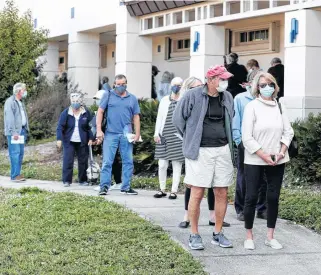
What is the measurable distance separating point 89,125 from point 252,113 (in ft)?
18.6

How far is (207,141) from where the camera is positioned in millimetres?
7680

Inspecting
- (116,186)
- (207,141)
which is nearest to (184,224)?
(207,141)

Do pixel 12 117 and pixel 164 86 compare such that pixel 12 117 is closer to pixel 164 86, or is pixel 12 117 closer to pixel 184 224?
pixel 184 224

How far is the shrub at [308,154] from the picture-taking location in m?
11.6

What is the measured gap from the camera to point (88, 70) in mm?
23844

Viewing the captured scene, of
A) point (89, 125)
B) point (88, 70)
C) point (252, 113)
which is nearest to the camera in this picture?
point (252, 113)

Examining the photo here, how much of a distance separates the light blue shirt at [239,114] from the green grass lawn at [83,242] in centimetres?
153

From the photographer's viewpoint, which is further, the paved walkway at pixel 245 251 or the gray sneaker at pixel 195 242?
the gray sneaker at pixel 195 242

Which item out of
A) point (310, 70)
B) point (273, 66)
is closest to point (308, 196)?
point (310, 70)

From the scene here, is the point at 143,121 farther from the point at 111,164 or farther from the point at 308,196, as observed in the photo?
the point at 308,196

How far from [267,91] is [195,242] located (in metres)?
1.78

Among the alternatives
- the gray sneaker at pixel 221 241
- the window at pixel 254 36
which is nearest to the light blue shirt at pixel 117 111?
the gray sneaker at pixel 221 241

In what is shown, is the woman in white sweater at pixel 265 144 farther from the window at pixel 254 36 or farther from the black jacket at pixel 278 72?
the window at pixel 254 36

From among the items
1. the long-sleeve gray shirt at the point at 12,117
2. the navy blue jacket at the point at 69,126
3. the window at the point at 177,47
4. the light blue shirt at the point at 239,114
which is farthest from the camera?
the window at the point at 177,47
